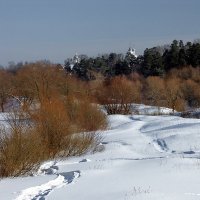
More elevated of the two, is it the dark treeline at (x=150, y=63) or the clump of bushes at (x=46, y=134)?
the dark treeline at (x=150, y=63)

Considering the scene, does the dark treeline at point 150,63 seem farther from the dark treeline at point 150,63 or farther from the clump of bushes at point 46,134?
the clump of bushes at point 46,134

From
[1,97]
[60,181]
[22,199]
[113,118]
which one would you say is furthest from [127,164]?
[1,97]

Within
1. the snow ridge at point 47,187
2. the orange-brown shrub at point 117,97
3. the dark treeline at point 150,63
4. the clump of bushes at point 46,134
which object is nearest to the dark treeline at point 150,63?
the dark treeline at point 150,63

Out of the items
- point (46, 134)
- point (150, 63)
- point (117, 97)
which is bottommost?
point (117, 97)

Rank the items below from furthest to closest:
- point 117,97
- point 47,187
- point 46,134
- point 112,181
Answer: point 117,97, point 46,134, point 112,181, point 47,187

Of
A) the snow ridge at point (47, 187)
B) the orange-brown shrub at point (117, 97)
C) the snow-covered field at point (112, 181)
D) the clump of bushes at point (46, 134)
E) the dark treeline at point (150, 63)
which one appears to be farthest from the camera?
the dark treeline at point (150, 63)

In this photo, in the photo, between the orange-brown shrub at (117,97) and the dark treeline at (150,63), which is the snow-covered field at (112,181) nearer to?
the orange-brown shrub at (117,97)

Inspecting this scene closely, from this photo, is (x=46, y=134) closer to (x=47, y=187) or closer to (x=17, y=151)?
(x=17, y=151)

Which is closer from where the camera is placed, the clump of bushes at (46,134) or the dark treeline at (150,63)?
the clump of bushes at (46,134)

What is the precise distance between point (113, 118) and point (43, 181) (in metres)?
23.0

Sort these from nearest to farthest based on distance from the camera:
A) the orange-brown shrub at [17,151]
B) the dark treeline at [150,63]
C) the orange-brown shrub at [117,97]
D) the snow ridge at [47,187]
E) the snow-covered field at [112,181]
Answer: the snow-covered field at [112,181]
the snow ridge at [47,187]
the orange-brown shrub at [17,151]
the orange-brown shrub at [117,97]
the dark treeline at [150,63]

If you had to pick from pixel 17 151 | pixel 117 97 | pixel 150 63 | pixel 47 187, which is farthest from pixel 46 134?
pixel 150 63

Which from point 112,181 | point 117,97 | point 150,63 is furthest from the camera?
point 150,63

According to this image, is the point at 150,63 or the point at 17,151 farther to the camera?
the point at 150,63
